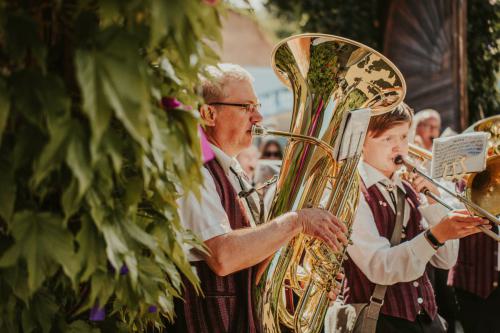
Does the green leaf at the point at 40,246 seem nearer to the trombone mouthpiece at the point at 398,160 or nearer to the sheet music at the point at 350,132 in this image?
the sheet music at the point at 350,132

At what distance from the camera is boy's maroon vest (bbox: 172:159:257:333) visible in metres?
2.54

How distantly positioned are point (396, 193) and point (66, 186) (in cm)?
210

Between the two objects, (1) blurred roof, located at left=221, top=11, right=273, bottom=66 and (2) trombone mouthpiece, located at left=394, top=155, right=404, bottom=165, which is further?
(1) blurred roof, located at left=221, top=11, right=273, bottom=66

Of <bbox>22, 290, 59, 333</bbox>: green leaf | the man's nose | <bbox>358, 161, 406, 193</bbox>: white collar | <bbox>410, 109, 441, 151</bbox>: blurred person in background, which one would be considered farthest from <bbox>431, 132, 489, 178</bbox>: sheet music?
<bbox>410, 109, 441, 151</bbox>: blurred person in background

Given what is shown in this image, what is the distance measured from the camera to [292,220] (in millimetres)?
2559

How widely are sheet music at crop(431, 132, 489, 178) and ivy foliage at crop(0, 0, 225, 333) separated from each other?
1448 millimetres

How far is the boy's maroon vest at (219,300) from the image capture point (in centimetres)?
254

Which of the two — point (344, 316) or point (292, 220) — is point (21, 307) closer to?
point (292, 220)

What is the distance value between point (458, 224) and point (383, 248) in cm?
35

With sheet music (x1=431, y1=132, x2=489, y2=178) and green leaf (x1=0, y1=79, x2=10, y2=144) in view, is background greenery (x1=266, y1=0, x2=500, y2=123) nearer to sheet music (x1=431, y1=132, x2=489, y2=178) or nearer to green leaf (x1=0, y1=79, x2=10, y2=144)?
sheet music (x1=431, y1=132, x2=489, y2=178)

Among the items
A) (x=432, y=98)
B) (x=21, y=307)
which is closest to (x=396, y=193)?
(x=21, y=307)

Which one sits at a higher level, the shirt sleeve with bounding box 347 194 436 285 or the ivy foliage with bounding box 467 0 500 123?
the ivy foliage with bounding box 467 0 500 123

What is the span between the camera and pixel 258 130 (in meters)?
2.68

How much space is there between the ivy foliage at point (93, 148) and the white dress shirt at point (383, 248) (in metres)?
1.48
